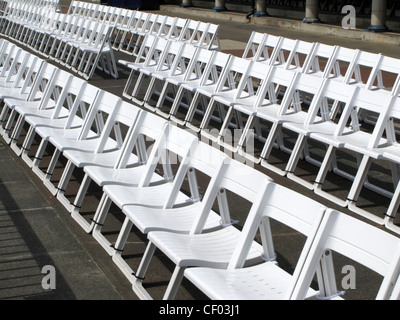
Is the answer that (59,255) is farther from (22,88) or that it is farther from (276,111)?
(22,88)

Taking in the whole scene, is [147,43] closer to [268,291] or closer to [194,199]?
[194,199]

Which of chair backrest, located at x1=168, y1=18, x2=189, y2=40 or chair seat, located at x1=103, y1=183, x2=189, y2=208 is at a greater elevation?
chair backrest, located at x1=168, y1=18, x2=189, y2=40

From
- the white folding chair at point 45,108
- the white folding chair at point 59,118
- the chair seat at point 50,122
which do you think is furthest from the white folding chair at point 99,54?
the chair seat at point 50,122

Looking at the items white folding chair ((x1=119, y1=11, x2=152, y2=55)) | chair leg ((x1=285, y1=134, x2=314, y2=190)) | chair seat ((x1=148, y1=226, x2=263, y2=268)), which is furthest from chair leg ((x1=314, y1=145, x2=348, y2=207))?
white folding chair ((x1=119, y1=11, x2=152, y2=55))

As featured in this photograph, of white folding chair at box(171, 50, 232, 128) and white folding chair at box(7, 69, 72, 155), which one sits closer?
white folding chair at box(7, 69, 72, 155)

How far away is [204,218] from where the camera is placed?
184 inches

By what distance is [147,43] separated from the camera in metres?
11.3

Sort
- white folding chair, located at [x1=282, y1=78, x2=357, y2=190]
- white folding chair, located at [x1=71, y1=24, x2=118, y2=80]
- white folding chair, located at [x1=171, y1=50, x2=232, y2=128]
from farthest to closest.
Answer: white folding chair, located at [x1=71, y1=24, x2=118, y2=80]
white folding chair, located at [x1=171, y1=50, x2=232, y2=128]
white folding chair, located at [x1=282, y1=78, x2=357, y2=190]

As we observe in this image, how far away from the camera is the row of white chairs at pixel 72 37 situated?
1327 centimetres

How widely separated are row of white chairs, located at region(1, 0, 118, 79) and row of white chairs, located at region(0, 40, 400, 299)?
6040mm

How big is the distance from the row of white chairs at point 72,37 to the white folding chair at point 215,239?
869 centimetres

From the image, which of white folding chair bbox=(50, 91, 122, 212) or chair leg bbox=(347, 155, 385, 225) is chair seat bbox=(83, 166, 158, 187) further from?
chair leg bbox=(347, 155, 385, 225)

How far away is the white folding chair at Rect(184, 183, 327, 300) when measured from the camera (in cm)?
374

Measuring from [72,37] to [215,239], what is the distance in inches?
441
